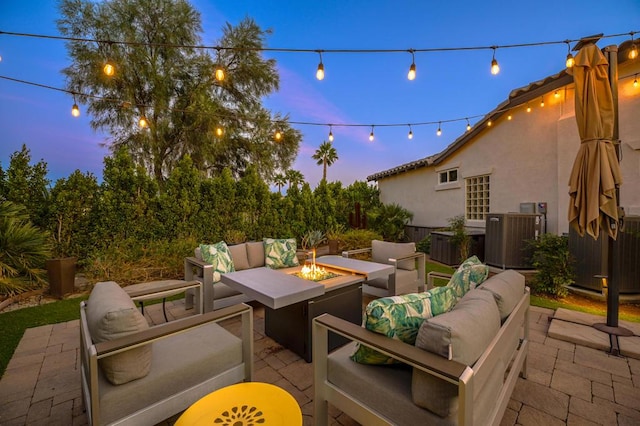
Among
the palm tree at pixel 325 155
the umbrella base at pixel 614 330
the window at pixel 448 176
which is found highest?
the palm tree at pixel 325 155

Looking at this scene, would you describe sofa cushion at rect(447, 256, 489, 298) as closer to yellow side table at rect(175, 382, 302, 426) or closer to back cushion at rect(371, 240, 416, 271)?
yellow side table at rect(175, 382, 302, 426)

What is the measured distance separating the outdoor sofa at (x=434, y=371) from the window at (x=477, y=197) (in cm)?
746

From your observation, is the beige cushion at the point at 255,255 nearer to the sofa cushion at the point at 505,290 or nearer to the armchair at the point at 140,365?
the armchair at the point at 140,365

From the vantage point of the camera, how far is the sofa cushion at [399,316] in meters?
1.57

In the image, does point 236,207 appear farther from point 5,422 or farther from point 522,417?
point 522,417

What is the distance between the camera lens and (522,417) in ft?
6.71

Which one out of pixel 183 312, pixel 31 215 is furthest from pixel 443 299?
pixel 31 215

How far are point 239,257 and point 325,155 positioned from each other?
63.2ft

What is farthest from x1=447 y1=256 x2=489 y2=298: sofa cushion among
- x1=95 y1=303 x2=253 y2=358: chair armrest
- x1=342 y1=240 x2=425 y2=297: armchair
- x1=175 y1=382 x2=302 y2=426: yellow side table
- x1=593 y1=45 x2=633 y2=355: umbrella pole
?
x1=593 y1=45 x2=633 y2=355: umbrella pole

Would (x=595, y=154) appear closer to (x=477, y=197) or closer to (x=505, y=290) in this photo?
(x=505, y=290)

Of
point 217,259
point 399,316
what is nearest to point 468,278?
point 399,316

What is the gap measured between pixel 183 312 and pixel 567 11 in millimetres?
10435

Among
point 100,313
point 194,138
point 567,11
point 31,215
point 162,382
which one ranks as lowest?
point 162,382

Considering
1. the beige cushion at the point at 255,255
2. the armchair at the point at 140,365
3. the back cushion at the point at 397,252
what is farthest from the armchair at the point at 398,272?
the armchair at the point at 140,365
